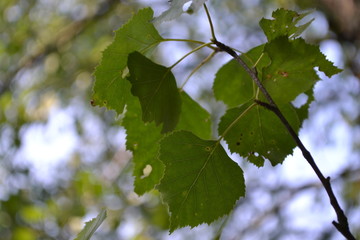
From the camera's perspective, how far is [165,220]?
2.85 metres

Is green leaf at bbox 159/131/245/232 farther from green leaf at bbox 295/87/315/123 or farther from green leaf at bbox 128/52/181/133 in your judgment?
green leaf at bbox 295/87/315/123

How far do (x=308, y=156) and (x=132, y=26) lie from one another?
1.18 feet

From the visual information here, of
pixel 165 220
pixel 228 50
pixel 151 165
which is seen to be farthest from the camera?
pixel 165 220

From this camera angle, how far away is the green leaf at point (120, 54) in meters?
0.85

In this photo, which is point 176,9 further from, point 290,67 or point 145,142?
point 145,142

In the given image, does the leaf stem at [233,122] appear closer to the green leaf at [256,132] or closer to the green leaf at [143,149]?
the green leaf at [256,132]

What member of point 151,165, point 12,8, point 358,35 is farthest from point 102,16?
point 151,165

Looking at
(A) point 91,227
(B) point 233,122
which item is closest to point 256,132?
(B) point 233,122

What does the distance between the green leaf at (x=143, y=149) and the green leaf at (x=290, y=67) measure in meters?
0.24

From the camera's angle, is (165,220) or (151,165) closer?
(151,165)

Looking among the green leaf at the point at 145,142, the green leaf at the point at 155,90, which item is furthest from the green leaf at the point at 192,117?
the green leaf at the point at 155,90

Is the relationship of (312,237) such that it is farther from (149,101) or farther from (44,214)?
(149,101)

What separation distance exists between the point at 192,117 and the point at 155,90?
0.57ft

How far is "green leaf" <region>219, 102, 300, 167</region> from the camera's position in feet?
2.82
